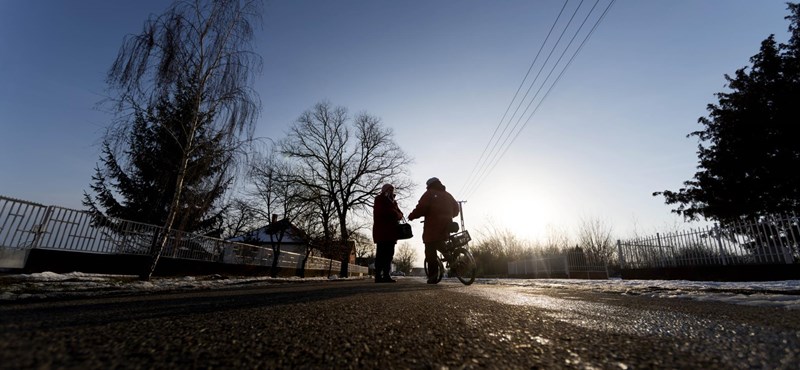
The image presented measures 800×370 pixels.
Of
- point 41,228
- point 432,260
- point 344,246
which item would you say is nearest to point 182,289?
point 432,260

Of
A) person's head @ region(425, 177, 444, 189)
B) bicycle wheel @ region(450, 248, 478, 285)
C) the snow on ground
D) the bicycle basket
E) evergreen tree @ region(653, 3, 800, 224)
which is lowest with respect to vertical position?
the snow on ground

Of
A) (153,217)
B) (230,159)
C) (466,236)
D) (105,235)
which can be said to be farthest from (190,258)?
(466,236)

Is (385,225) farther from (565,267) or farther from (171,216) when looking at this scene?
(565,267)

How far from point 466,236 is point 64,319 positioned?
6069 millimetres

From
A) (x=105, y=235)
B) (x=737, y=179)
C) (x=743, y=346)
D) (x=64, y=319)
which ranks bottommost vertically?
(x=64, y=319)

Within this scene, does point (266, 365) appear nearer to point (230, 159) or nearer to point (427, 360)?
point (427, 360)

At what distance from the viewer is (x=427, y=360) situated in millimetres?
981

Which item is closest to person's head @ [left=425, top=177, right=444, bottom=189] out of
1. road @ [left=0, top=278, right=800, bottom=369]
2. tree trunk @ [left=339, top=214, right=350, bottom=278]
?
road @ [left=0, top=278, right=800, bottom=369]

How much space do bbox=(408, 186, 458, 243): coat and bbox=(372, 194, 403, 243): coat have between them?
0.33 m

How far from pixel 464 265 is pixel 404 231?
1.67m

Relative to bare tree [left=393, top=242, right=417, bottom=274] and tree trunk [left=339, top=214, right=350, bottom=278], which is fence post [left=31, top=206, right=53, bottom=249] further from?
bare tree [left=393, top=242, right=417, bottom=274]

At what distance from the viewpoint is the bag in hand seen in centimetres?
607

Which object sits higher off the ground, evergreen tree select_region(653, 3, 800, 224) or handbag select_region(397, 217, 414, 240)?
evergreen tree select_region(653, 3, 800, 224)

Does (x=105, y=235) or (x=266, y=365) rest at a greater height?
(x=105, y=235)
